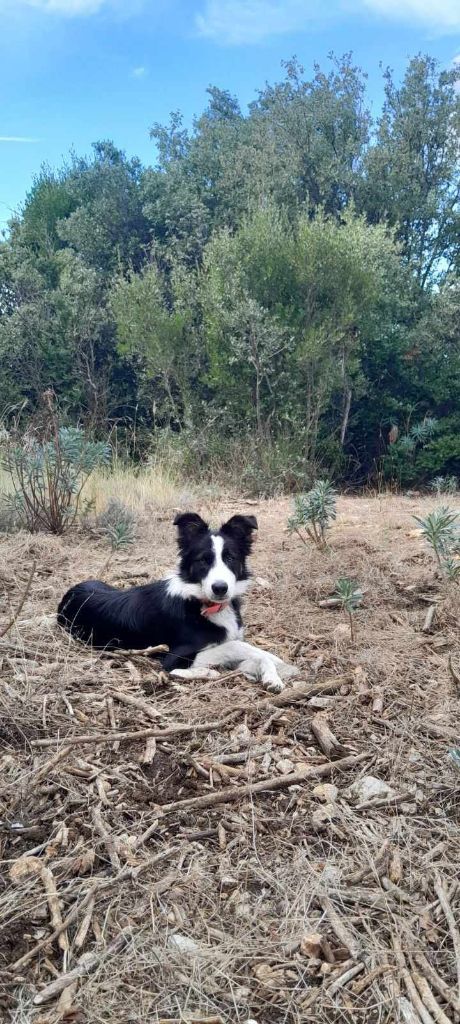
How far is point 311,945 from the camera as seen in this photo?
1.86 m

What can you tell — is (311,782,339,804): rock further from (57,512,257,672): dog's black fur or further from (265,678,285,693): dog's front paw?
(57,512,257,672): dog's black fur

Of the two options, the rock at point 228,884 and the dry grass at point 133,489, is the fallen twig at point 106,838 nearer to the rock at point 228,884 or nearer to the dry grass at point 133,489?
the rock at point 228,884

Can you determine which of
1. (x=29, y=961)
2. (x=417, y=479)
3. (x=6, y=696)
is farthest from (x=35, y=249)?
(x=29, y=961)

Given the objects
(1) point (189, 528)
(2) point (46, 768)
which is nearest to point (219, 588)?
(1) point (189, 528)

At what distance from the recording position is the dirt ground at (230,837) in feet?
5.79

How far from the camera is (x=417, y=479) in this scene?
1493 cm

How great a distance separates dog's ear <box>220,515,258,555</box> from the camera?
4082 mm

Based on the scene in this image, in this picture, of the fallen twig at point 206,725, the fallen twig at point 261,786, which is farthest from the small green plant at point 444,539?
the fallen twig at point 261,786

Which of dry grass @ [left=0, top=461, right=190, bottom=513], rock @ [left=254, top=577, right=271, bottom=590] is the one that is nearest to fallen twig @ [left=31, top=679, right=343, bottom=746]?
rock @ [left=254, top=577, right=271, bottom=590]

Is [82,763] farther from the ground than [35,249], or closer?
closer

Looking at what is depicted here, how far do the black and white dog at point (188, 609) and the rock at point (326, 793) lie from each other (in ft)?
3.59

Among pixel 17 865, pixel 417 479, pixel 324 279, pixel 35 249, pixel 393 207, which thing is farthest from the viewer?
pixel 35 249

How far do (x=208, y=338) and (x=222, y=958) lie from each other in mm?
11861

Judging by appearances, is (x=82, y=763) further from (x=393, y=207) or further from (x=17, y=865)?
(x=393, y=207)
